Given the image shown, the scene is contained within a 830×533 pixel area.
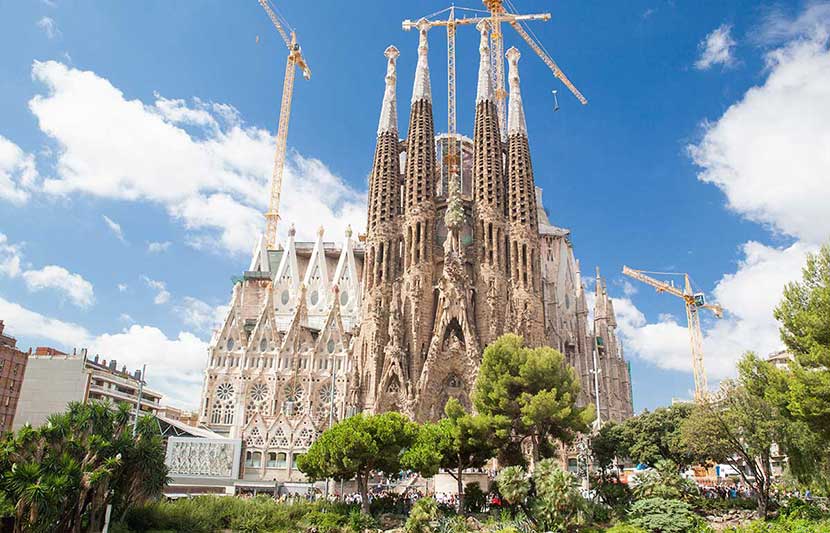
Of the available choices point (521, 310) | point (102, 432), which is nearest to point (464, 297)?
point (521, 310)

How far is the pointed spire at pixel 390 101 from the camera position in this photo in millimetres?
58906

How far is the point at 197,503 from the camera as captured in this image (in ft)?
82.8

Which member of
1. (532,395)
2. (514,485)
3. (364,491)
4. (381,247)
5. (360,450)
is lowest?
(364,491)

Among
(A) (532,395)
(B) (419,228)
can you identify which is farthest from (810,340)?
(B) (419,228)

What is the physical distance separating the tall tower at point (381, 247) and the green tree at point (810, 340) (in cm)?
3122

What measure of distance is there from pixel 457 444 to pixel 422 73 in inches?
1647

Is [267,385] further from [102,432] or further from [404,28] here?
[404,28]

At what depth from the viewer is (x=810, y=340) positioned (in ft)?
73.8

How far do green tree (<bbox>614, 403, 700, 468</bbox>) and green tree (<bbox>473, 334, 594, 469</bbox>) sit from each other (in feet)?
19.9

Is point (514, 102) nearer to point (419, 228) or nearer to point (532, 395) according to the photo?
point (419, 228)

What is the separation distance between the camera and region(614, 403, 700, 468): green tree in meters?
35.4

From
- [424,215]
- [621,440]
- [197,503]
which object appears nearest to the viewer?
[197,503]

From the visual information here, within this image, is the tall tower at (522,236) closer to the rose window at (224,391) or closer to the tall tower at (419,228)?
the tall tower at (419,228)

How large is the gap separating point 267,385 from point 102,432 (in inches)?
1315
